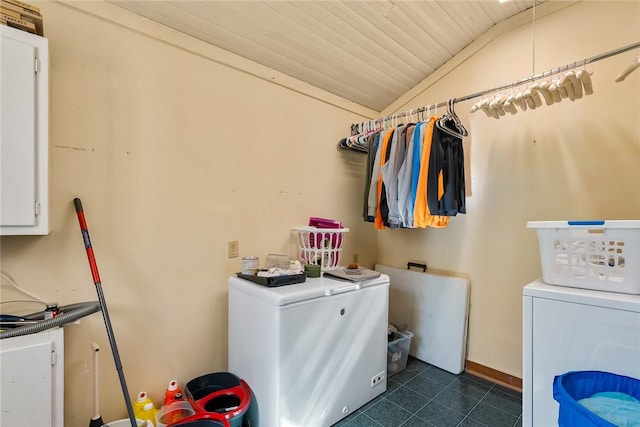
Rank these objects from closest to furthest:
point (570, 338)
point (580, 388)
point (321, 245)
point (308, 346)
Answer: point (580, 388) < point (570, 338) < point (308, 346) < point (321, 245)

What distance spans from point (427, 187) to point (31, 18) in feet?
6.59

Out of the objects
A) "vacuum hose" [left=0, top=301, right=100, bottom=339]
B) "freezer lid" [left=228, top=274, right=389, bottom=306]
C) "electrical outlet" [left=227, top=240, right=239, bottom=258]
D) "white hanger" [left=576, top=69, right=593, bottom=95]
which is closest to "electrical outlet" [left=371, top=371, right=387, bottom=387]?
"freezer lid" [left=228, top=274, right=389, bottom=306]

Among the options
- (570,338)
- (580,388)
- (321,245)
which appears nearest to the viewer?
(580,388)

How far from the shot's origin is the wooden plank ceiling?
1641mm

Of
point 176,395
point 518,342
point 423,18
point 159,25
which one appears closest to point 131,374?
point 176,395

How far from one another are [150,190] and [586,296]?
6.92 ft

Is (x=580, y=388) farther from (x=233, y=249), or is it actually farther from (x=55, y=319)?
(x=55, y=319)

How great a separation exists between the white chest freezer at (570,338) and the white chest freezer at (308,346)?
814 mm

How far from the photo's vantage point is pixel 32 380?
A: 1066 mm

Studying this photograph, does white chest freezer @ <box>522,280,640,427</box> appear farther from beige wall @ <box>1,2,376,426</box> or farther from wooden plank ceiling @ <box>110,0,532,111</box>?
wooden plank ceiling @ <box>110,0,532,111</box>

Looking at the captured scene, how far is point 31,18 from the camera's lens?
1.13 m

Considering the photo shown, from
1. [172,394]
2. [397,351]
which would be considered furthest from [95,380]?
[397,351]

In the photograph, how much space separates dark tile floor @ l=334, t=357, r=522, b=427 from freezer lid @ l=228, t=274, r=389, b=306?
0.75m

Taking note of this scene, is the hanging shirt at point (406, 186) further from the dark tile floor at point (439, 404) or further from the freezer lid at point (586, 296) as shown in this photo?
the dark tile floor at point (439, 404)
